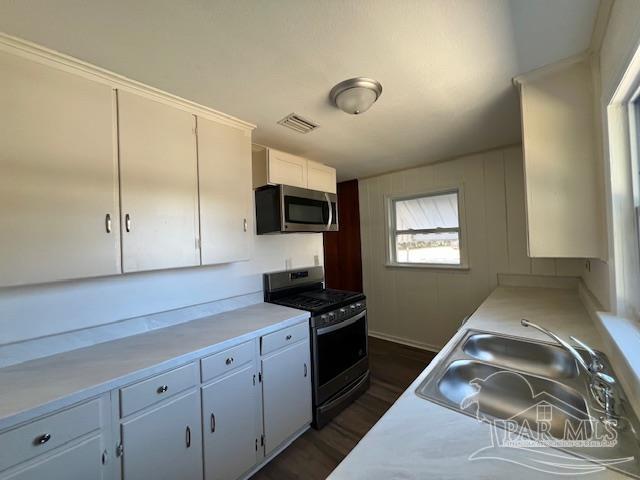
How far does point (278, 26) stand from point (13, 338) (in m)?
1.88

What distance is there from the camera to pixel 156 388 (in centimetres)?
122

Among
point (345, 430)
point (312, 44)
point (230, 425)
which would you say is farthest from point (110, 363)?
point (312, 44)

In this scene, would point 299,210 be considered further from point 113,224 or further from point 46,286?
point 46,286

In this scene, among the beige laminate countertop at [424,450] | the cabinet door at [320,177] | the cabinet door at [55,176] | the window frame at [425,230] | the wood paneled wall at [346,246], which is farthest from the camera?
the wood paneled wall at [346,246]

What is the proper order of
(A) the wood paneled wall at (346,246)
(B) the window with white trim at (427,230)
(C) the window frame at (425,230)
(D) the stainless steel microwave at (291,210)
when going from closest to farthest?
(D) the stainless steel microwave at (291,210) → (C) the window frame at (425,230) → (B) the window with white trim at (427,230) → (A) the wood paneled wall at (346,246)

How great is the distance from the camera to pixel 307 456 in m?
1.75

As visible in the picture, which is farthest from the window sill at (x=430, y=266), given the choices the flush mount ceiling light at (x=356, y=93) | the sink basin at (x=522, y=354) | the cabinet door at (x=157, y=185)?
the cabinet door at (x=157, y=185)

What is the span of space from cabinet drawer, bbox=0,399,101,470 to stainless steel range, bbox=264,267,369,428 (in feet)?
4.16

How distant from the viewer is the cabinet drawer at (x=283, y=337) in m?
1.68

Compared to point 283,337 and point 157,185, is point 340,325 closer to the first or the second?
point 283,337

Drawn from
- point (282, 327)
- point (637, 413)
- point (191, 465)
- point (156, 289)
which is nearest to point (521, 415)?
point (637, 413)

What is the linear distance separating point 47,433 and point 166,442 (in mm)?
477

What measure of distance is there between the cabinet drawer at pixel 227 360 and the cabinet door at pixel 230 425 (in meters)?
0.05

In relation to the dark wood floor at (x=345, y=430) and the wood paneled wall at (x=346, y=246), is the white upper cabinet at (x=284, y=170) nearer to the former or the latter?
the wood paneled wall at (x=346, y=246)
